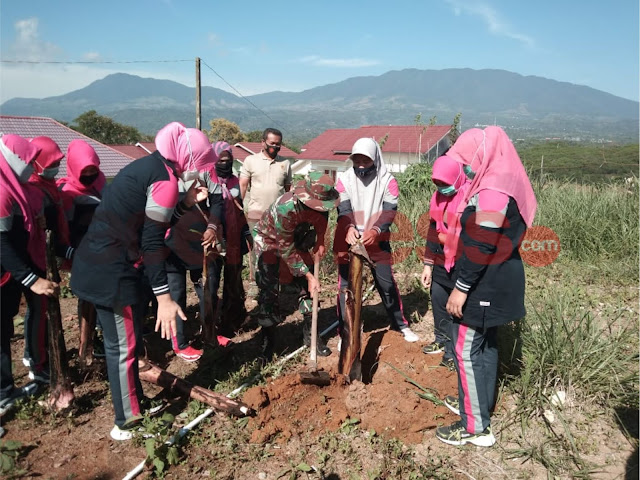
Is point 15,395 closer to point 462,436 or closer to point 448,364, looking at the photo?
point 462,436

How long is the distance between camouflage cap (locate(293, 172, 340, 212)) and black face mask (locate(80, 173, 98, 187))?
1.70 m

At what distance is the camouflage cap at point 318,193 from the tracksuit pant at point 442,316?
3.80ft

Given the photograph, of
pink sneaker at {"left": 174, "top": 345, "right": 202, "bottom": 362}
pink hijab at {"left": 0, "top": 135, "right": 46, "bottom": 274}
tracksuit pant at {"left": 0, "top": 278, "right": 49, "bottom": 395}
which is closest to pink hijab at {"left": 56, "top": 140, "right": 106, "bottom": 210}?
pink hijab at {"left": 0, "top": 135, "right": 46, "bottom": 274}

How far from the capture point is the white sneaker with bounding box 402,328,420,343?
3891mm

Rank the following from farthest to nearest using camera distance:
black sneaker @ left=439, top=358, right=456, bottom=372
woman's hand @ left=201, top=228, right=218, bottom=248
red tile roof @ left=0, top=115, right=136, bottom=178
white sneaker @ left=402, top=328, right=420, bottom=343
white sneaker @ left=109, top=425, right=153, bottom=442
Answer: red tile roof @ left=0, top=115, right=136, bottom=178
white sneaker @ left=402, top=328, right=420, bottom=343
woman's hand @ left=201, top=228, right=218, bottom=248
black sneaker @ left=439, top=358, right=456, bottom=372
white sneaker @ left=109, top=425, right=153, bottom=442

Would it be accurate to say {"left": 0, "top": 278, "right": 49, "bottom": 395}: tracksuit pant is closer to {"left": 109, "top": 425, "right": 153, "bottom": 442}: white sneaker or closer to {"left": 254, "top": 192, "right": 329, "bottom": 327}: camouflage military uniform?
{"left": 109, "top": 425, "right": 153, "bottom": 442}: white sneaker

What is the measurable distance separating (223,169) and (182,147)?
6.04 ft

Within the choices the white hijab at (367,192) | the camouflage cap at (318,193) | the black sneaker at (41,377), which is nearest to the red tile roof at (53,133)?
the black sneaker at (41,377)

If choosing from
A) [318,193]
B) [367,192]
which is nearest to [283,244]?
[318,193]

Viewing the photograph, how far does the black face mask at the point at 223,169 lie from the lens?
4223mm

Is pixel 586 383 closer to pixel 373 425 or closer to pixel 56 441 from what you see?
pixel 373 425

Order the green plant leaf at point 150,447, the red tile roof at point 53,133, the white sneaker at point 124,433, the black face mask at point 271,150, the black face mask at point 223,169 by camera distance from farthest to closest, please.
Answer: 1. the red tile roof at point 53,133
2. the black face mask at point 271,150
3. the black face mask at point 223,169
4. the white sneaker at point 124,433
5. the green plant leaf at point 150,447

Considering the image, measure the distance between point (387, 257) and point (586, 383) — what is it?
1.73 metres

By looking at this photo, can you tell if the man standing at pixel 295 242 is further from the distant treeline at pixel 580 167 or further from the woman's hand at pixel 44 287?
the distant treeline at pixel 580 167
